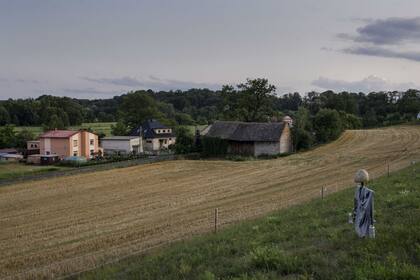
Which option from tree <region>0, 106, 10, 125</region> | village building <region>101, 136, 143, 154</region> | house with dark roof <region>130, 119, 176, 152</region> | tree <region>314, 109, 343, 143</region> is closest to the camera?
tree <region>314, 109, 343, 143</region>

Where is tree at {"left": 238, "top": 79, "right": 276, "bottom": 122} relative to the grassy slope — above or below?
above

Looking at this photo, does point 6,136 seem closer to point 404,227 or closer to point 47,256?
point 47,256

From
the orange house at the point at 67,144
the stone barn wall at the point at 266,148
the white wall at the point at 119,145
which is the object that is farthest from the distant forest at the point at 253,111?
the orange house at the point at 67,144

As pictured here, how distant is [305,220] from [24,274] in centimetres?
822

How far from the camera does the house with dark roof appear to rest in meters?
84.5

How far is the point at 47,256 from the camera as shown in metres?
17.5

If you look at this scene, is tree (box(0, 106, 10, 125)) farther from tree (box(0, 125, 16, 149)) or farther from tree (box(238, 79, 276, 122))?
tree (box(238, 79, 276, 122))

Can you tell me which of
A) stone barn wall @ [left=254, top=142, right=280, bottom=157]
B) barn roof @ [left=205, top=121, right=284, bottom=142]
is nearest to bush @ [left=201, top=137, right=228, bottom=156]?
barn roof @ [left=205, top=121, right=284, bottom=142]

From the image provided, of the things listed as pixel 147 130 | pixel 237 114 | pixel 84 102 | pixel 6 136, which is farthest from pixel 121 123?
pixel 84 102

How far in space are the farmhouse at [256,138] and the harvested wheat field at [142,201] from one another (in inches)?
181

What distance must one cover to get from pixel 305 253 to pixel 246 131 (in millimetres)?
55467

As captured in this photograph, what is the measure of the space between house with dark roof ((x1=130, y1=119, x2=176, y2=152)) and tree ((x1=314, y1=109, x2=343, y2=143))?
2741 cm

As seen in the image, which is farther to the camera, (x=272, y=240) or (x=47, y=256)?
(x=47, y=256)

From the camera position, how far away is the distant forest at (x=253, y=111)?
70625 millimetres
